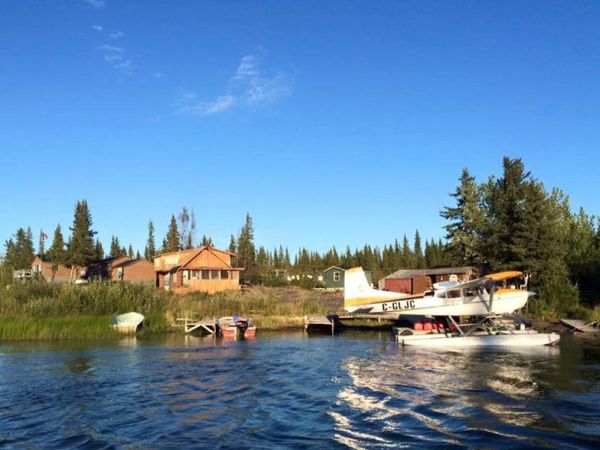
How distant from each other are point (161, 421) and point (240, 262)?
273 feet

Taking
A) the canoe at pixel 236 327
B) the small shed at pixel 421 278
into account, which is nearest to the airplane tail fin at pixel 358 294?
the canoe at pixel 236 327

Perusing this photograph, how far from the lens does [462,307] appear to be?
3041 cm

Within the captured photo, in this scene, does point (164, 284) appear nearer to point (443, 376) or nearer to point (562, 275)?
point (562, 275)

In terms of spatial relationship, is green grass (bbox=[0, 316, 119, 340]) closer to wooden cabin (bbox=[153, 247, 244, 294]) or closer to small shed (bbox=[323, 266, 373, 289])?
wooden cabin (bbox=[153, 247, 244, 294])

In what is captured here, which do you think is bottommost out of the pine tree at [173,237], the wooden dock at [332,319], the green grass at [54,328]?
the wooden dock at [332,319]

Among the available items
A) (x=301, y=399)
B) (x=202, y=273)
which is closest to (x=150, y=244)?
(x=202, y=273)

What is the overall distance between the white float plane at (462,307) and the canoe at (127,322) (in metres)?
14.4

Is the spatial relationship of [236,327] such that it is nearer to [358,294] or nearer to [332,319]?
[332,319]

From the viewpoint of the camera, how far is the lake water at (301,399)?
12.0 metres

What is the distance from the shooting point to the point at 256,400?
15.9 metres

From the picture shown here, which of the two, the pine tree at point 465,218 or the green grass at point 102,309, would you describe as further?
the pine tree at point 465,218

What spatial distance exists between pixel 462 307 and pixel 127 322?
21.3 meters

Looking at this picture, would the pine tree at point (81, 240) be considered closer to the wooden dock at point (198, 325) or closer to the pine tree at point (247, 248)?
the pine tree at point (247, 248)

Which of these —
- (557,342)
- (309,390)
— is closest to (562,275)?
(557,342)
